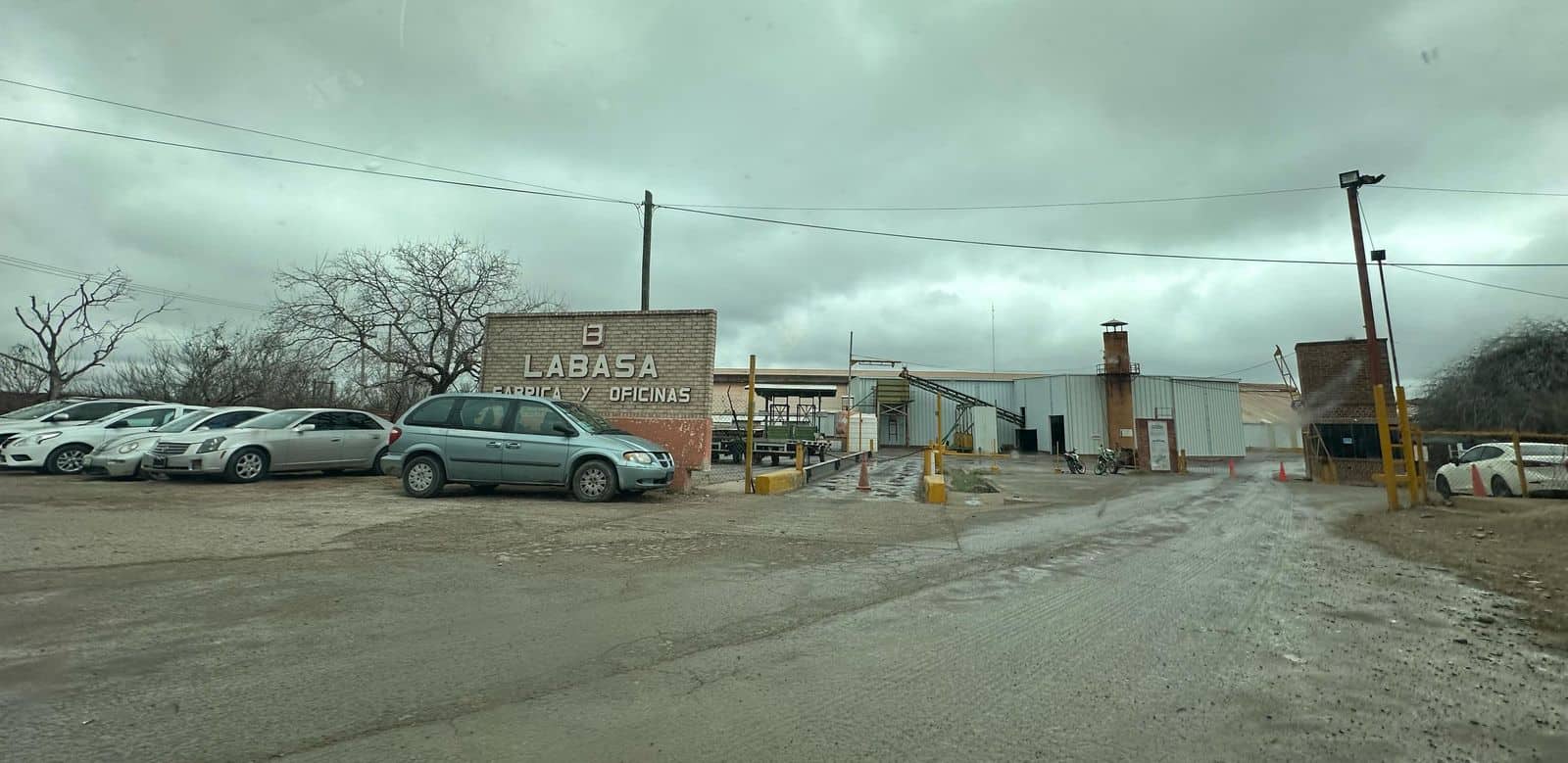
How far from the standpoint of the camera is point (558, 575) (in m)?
5.79

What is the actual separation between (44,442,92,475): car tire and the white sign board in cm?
3075

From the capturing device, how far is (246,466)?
1298 centimetres

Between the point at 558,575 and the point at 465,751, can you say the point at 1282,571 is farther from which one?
the point at 465,751

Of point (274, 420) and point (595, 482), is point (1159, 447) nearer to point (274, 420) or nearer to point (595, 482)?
point (595, 482)

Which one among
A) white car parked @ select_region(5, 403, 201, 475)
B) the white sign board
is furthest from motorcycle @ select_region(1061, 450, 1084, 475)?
white car parked @ select_region(5, 403, 201, 475)

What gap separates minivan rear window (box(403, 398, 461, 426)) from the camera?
1111 centimetres

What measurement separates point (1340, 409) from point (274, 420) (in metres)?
31.5

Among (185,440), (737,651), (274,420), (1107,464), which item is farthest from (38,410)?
(1107,464)

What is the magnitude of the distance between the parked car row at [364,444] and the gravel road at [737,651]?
3156 mm

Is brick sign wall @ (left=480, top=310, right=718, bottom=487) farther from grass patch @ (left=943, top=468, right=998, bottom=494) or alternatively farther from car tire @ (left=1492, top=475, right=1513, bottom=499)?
car tire @ (left=1492, top=475, right=1513, bottom=499)

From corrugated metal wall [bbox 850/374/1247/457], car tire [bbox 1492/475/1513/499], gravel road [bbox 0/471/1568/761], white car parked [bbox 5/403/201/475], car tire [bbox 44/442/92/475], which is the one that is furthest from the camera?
corrugated metal wall [bbox 850/374/1247/457]

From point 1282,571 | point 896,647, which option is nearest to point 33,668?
point 896,647

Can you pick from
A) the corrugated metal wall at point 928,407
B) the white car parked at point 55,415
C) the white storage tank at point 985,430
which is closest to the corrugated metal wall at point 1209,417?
the corrugated metal wall at point 928,407

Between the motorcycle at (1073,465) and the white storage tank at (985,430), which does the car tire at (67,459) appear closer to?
the motorcycle at (1073,465)
